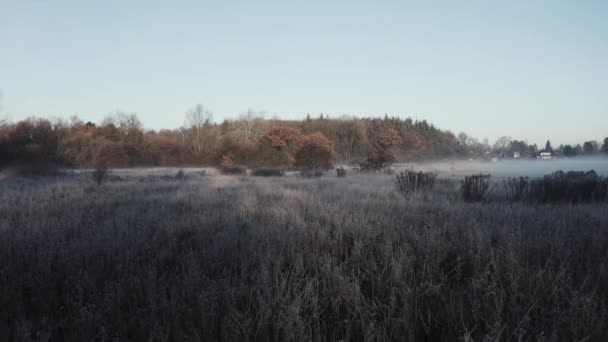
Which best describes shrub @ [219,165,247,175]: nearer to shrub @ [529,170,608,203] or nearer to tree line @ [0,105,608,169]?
tree line @ [0,105,608,169]

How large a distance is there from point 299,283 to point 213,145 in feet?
170

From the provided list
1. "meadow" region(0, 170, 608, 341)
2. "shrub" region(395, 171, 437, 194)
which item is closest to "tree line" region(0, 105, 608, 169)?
"shrub" region(395, 171, 437, 194)

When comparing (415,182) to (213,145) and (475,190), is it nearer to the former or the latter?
(475,190)

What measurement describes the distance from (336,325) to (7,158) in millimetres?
30806

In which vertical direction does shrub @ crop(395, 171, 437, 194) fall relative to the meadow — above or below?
above

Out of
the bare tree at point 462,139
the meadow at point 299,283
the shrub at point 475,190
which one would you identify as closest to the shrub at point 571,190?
the shrub at point 475,190

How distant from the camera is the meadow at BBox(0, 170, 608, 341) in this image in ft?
8.27

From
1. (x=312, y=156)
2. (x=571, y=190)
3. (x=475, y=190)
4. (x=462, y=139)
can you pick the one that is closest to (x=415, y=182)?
(x=475, y=190)

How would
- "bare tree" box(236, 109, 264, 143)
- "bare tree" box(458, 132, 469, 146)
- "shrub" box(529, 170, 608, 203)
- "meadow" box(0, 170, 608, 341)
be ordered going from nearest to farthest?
1. "meadow" box(0, 170, 608, 341)
2. "shrub" box(529, 170, 608, 203)
3. "bare tree" box(236, 109, 264, 143)
4. "bare tree" box(458, 132, 469, 146)

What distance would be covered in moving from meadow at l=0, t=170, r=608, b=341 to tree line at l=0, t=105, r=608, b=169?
27.3 m

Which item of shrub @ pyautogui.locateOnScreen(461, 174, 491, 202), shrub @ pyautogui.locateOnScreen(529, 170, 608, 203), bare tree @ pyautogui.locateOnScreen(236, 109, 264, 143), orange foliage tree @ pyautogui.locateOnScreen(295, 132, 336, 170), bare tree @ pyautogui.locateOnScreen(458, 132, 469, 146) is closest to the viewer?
shrub @ pyautogui.locateOnScreen(529, 170, 608, 203)

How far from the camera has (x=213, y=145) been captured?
173 ft

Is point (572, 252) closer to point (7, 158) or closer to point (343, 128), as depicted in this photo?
point (7, 158)

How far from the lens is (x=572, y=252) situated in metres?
4.11
